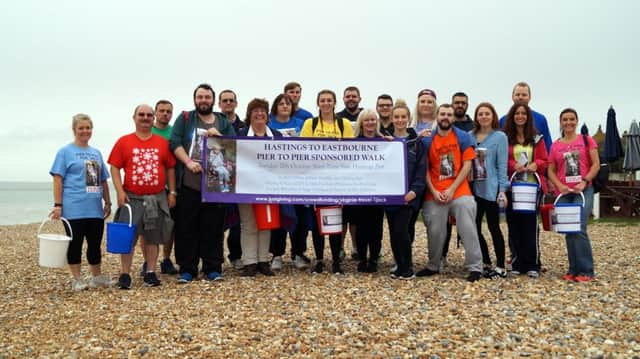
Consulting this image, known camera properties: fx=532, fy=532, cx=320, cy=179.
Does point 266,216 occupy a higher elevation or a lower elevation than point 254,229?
higher

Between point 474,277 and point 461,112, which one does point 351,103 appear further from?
point 474,277

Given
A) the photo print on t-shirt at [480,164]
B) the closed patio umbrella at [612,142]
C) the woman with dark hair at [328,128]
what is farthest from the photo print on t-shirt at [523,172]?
the closed patio umbrella at [612,142]

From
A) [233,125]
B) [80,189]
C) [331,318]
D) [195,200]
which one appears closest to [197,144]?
[195,200]

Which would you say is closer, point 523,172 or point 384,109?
point 523,172

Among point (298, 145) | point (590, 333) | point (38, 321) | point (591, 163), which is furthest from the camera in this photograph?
point (298, 145)

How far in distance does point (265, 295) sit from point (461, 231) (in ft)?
8.44

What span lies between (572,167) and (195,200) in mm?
4742

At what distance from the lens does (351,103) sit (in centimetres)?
827

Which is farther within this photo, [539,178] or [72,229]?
[539,178]

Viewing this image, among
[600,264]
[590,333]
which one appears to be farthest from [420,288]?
[600,264]

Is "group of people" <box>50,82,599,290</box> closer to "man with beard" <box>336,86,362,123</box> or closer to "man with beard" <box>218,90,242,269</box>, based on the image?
"man with beard" <box>218,90,242,269</box>

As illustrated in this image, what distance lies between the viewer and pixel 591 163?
656cm

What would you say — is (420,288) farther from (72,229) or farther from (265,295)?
(72,229)

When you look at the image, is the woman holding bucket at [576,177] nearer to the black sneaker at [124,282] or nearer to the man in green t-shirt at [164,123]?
the man in green t-shirt at [164,123]
